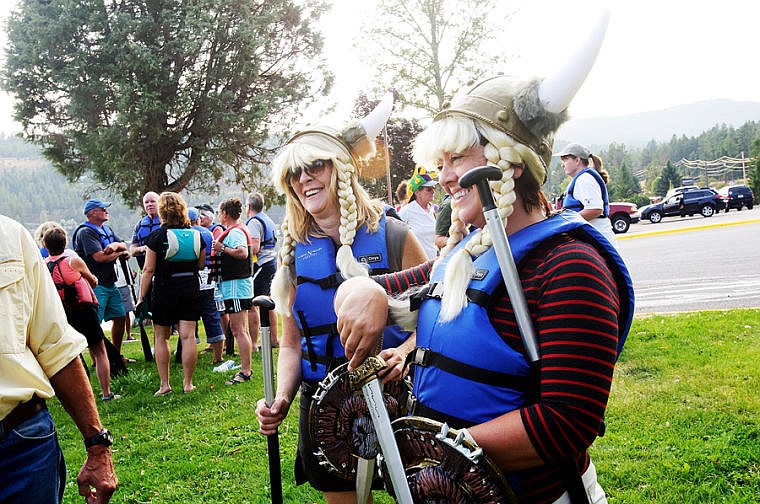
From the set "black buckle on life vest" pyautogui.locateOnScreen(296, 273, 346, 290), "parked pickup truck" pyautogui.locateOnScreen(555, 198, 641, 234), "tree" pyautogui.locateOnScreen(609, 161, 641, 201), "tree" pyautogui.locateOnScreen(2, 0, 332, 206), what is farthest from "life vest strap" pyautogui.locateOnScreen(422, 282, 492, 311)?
"tree" pyautogui.locateOnScreen(609, 161, 641, 201)

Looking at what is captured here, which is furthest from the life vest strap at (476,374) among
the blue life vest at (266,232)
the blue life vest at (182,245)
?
the blue life vest at (266,232)

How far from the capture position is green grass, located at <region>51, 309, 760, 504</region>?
140 inches

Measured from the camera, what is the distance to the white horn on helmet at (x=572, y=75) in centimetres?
131

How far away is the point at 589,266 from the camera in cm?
129

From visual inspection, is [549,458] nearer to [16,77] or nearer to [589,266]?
[589,266]

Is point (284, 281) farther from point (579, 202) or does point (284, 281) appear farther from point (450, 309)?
point (579, 202)

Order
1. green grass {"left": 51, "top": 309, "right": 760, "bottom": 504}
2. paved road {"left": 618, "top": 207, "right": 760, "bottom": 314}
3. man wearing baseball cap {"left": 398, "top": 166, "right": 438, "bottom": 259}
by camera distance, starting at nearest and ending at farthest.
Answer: green grass {"left": 51, "top": 309, "right": 760, "bottom": 504}, man wearing baseball cap {"left": 398, "top": 166, "right": 438, "bottom": 259}, paved road {"left": 618, "top": 207, "right": 760, "bottom": 314}

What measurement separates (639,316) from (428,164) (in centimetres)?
759

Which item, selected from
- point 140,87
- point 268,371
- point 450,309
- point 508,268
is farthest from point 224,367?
point 140,87

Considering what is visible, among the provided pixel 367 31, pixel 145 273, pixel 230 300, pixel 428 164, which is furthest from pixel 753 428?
pixel 367 31

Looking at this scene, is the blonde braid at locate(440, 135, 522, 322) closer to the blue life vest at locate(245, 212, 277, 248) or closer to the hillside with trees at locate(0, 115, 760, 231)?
the blue life vest at locate(245, 212, 277, 248)

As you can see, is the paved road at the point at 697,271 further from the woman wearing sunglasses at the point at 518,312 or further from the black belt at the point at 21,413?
the black belt at the point at 21,413

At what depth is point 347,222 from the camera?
254 cm

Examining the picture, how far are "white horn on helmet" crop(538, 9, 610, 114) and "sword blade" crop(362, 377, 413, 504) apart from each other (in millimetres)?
899
